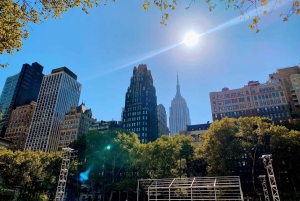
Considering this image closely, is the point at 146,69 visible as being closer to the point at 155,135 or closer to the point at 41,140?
the point at 155,135

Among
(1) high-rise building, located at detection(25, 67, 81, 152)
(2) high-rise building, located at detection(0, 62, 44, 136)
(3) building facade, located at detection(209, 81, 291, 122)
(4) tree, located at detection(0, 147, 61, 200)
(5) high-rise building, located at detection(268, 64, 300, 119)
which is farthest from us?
(2) high-rise building, located at detection(0, 62, 44, 136)

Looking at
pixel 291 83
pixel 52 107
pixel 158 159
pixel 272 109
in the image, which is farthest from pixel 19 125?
pixel 291 83

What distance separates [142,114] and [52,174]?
178 ft

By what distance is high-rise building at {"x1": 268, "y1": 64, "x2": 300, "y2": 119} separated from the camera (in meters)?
73.3

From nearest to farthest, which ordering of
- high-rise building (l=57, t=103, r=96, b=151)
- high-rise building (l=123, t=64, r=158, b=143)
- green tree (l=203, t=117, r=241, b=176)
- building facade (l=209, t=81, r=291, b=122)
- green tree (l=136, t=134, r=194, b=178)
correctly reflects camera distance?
green tree (l=203, t=117, r=241, b=176)
green tree (l=136, t=134, r=194, b=178)
building facade (l=209, t=81, r=291, b=122)
high-rise building (l=123, t=64, r=158, b=143)
high-rise building (l=57, t=103, r=96, b=151)

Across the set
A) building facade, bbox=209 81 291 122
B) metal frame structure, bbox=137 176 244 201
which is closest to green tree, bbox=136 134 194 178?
metal frame structure, bbox=137 176 244 201

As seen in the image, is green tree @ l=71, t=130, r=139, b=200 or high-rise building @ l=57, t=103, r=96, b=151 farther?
high-rise building @ l=57, t=103, r=96, b=151

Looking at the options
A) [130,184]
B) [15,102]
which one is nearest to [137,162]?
[130,184]

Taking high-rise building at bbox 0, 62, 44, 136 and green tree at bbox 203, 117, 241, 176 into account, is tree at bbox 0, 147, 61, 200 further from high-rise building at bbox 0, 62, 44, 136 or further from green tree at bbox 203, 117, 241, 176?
high-rise building at bbox 0, 62, 44, 136

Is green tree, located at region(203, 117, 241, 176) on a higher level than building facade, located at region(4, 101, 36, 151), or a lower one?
lower

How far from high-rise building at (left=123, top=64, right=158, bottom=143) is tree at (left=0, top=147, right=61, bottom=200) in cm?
4761

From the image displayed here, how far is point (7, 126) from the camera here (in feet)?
346

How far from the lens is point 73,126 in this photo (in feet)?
303

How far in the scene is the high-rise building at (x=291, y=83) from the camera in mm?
73275
